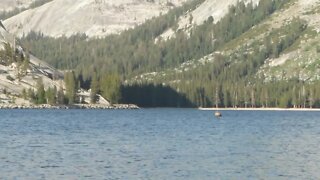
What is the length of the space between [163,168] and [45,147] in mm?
29508

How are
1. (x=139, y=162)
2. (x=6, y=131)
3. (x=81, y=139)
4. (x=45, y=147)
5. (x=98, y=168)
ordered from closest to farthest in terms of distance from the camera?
1. (x=98, y=168)
2. (x=139, y=162)
3. (x=45, y=147)
4. (x=81, y=139)
5. (x=6, y=131)

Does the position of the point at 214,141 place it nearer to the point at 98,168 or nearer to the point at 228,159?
the point at 228,159

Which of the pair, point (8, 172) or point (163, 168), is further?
point (163, 168)

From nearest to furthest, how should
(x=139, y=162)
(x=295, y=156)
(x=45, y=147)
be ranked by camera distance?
(x=139, y=162)
(x=295, y=156)
(x=45, y=147)

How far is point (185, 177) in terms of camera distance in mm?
82938

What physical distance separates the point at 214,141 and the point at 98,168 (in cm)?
4634

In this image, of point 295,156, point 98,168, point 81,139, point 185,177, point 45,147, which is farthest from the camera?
point 81,139

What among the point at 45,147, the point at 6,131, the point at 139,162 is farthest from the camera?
the point at 6,131

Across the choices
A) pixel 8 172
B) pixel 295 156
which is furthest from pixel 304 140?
pixel 8 172

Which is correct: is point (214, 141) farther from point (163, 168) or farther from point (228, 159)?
point (163, 168)

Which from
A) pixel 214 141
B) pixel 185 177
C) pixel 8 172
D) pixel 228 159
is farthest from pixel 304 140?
pixel 8 172

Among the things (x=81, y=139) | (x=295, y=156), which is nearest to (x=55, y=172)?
(x=295, y=156)

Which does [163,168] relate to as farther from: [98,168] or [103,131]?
[103,131]

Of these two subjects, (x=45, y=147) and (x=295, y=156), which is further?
(x=45, y=147)
